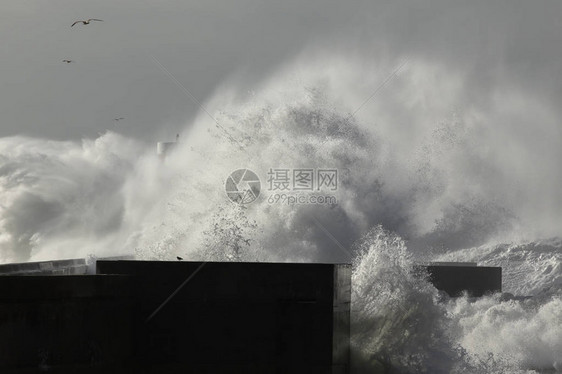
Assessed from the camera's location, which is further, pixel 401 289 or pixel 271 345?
pixel 401 289

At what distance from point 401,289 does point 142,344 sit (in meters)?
4.67

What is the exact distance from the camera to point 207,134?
98.0 ft

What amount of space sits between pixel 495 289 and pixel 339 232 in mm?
3477

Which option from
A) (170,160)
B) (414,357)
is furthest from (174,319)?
(170,160)

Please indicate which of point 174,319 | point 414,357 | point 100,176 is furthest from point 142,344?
point 100,176

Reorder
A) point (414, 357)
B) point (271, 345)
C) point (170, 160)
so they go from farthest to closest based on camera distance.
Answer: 1. point (170, 160)
2. point (414, 357)
3. point (271, 345)

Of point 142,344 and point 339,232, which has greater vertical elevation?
point 339,232

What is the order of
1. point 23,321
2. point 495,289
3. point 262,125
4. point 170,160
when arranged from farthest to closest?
1. point 170,160
2. point 262,125
3. point 495,289
4. point 23,321

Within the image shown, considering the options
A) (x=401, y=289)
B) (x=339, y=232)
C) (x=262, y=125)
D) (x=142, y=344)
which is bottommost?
(x=142, y=344)

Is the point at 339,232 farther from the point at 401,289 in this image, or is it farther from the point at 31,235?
the point at 31,235

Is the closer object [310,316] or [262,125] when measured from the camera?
[310,316]

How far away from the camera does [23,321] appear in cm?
1208

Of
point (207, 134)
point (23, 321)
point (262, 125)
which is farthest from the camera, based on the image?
point (207, 134)

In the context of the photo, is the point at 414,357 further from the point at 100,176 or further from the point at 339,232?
the point at 100,176
